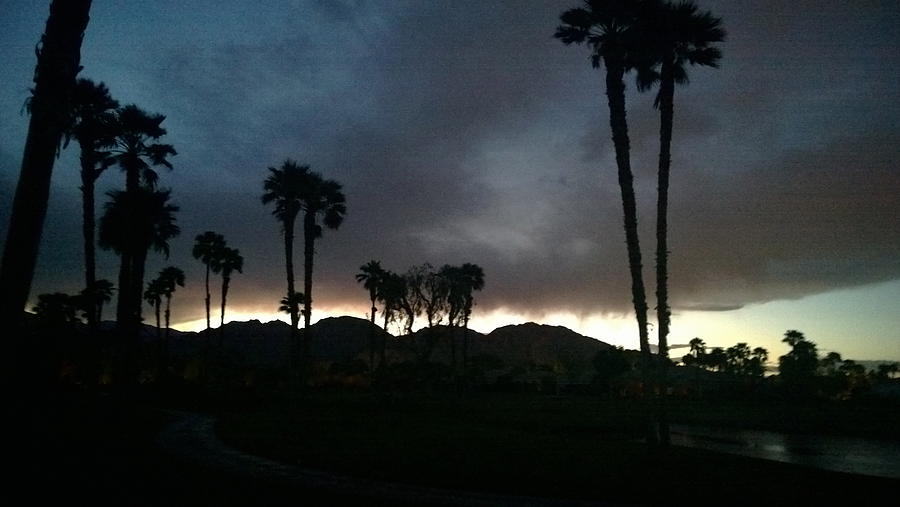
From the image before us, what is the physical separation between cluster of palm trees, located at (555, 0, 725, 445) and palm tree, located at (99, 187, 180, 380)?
23436 mm

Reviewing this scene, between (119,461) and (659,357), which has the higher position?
(659,357)

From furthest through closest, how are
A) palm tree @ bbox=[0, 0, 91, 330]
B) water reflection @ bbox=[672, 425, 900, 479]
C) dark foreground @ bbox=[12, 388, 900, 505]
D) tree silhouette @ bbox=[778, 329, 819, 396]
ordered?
tree silhouette @ bbox=[778, 329, 819, 396], water reflection @ bbox=[672, 425, 900, 479], dark foreground @ bbox=[12, 388, 900, 505], palm tree @ bbox=[0, 0, 91, 330]

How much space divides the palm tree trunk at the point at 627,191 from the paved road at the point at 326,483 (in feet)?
36.6

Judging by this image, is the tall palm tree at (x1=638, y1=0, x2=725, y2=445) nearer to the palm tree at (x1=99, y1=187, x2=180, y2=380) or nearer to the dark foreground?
the dark foreground

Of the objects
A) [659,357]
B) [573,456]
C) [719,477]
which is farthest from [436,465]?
[659,357]

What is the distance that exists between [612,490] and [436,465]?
13.3 feet

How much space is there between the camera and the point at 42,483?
11.7 m

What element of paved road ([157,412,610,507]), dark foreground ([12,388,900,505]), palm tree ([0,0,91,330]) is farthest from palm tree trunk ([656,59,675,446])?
palm tree ([0,0,91,330])

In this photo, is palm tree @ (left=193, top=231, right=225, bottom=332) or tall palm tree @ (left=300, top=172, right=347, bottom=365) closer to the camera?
tall palm tree @ (left=300, top=172, right=347, bottom=365)

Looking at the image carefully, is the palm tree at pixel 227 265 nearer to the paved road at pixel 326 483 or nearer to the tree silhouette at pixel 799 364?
the paved road at pixel 326 483

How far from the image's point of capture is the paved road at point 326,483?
11.4 metres

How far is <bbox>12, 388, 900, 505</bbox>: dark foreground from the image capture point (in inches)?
460

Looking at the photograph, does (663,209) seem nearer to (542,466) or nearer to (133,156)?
(542,466)

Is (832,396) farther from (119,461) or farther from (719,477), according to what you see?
(119,461)
